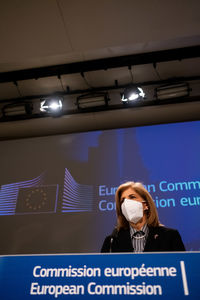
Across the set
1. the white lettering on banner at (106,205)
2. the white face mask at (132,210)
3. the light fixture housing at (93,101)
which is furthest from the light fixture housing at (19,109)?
the white face mask at (132,210)

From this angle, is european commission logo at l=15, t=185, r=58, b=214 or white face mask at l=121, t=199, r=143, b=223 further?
european commission logo at l=15, t=185, r=58, b=214

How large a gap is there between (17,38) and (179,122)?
202cm

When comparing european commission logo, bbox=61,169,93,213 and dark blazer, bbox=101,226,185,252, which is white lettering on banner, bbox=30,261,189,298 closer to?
dark blazer, bbox=101,226,185,252

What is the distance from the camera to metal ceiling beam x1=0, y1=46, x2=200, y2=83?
8.54ft

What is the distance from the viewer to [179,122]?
299 cm

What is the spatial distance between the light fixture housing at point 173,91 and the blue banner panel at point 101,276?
2.41m

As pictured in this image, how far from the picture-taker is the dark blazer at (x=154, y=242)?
1.87m

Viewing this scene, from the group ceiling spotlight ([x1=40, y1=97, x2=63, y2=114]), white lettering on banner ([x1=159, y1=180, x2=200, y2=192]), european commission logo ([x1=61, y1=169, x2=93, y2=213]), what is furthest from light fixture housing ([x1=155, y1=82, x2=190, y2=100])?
european commission logo ([x1=61, y1=169, x2=93, y2=213])

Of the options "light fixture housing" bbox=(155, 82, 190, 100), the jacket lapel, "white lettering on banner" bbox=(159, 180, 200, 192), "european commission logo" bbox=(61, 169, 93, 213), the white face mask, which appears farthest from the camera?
"light fixture housing" bbox=(155, 82, 190, 100)

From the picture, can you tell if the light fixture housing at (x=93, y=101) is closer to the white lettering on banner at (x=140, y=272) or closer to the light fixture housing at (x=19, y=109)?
the light fixture housing at (x=19, y=109)

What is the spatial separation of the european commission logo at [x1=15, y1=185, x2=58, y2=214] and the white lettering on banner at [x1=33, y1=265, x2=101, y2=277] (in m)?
1.85

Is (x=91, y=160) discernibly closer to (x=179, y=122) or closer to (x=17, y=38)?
(x=179, y=122)

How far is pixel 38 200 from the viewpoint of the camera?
108 inches

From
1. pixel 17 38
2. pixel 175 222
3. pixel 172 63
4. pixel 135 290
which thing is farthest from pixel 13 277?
pixel 172 63
